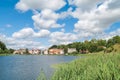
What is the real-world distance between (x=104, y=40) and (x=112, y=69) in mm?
167565

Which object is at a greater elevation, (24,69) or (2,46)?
(2,46)

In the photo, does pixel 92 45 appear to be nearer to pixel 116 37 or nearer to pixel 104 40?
pixel 104 40

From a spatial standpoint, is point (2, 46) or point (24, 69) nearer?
point (24, 69)

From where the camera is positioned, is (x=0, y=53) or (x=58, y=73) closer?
(x=58, y=73)

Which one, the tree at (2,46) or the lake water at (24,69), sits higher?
the tree at (2,46)

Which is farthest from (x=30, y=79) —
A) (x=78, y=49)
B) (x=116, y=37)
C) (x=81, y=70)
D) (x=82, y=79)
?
(x=78, y=49)

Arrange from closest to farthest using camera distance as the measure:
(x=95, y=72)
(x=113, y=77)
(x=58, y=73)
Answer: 1. (x=113, y=77)
2. (x=95, y=72)
3. (x=58, y=73)

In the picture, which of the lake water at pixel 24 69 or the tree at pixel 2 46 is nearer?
the lake water at pixel 24 69

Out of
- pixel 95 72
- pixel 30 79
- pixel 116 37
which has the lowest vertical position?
pixel 30 79

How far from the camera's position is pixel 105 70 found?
25.6 ft

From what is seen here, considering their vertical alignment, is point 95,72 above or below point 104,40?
below

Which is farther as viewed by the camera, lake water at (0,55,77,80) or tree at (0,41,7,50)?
tree at (0,41,7,50)

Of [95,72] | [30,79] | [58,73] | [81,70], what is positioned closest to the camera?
[95,72]

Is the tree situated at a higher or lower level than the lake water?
higher
